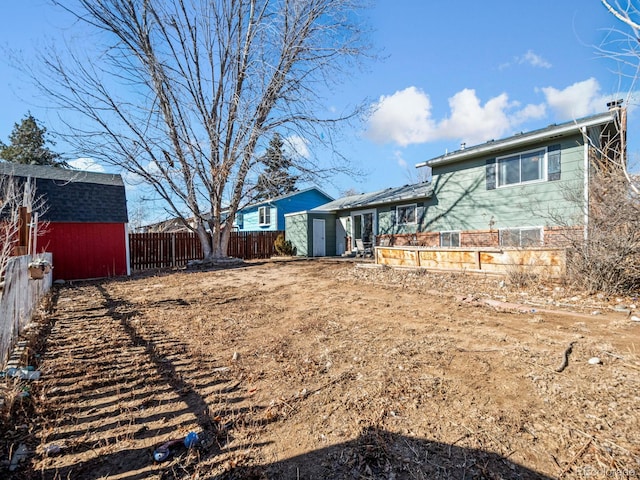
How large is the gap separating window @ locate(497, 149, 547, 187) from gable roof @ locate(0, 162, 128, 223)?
13.5m

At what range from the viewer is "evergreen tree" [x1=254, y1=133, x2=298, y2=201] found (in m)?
11.5

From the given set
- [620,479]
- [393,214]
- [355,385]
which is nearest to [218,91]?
[393,214]

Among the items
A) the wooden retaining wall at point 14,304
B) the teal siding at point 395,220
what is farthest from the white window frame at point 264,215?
the wooden retaining wall at point 14,304

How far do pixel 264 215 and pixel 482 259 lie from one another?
16731mm

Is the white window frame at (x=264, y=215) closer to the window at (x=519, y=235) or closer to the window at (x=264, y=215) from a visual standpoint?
the window at (x=264, y=215)

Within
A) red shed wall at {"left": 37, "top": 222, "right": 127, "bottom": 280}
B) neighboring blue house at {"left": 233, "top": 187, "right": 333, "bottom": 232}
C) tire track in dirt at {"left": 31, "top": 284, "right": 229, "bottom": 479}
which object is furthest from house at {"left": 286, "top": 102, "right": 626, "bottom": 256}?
red shed wall at {"left": 37, "top": 222, "right": 127, "bottom": 280}

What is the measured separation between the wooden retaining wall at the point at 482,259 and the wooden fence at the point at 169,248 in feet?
31.1

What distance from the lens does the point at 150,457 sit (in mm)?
1757

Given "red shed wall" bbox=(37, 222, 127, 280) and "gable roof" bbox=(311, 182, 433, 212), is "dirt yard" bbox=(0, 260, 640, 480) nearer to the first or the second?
"red shed wall" bbox=(37, 222, 127, 280)

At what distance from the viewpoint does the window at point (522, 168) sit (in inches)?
352

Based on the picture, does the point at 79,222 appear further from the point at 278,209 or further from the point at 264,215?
the point at 264,215

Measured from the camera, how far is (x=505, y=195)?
969 centimetres

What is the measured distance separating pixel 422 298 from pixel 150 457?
4.75m

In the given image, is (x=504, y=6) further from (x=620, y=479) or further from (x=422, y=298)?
(x=620, y=479)
